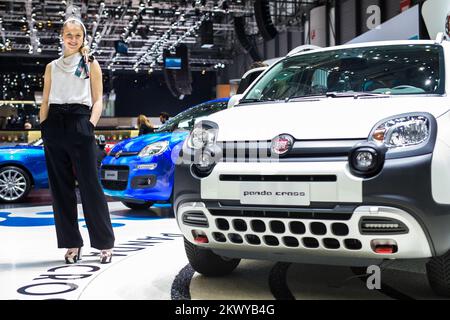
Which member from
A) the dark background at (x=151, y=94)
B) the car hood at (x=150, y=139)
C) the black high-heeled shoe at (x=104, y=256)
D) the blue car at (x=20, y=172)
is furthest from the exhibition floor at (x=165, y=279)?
the dark background at (x=151, y=94)

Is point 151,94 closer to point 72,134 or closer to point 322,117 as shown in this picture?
point 72,134

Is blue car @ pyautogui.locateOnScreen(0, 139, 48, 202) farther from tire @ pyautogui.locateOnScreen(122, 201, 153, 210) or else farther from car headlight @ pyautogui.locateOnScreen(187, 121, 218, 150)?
car headlight @ pyautogui.locateOnScreen(187, 121, 218, 150)

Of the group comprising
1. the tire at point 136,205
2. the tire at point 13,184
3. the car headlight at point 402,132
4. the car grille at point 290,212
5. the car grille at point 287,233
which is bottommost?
the tire at point 136,205

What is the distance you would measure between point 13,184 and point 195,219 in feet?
20.4

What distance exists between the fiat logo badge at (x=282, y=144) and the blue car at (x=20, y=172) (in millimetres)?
6425

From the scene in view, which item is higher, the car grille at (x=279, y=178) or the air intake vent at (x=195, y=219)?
the car grille at (x=279, y=178)

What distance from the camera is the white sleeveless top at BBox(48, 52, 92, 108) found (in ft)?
12.6

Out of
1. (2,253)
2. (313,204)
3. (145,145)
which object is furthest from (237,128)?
(145,145)

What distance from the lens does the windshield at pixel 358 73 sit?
327 cm

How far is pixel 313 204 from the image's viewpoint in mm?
2617

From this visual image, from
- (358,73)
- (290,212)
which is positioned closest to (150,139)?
(358,73)

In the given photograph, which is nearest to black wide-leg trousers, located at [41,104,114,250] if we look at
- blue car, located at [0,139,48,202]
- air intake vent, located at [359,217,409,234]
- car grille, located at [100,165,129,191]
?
air intake vent, located at [359,217,409,234]

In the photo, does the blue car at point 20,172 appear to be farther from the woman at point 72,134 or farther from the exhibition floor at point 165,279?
the woman at point 72,134
